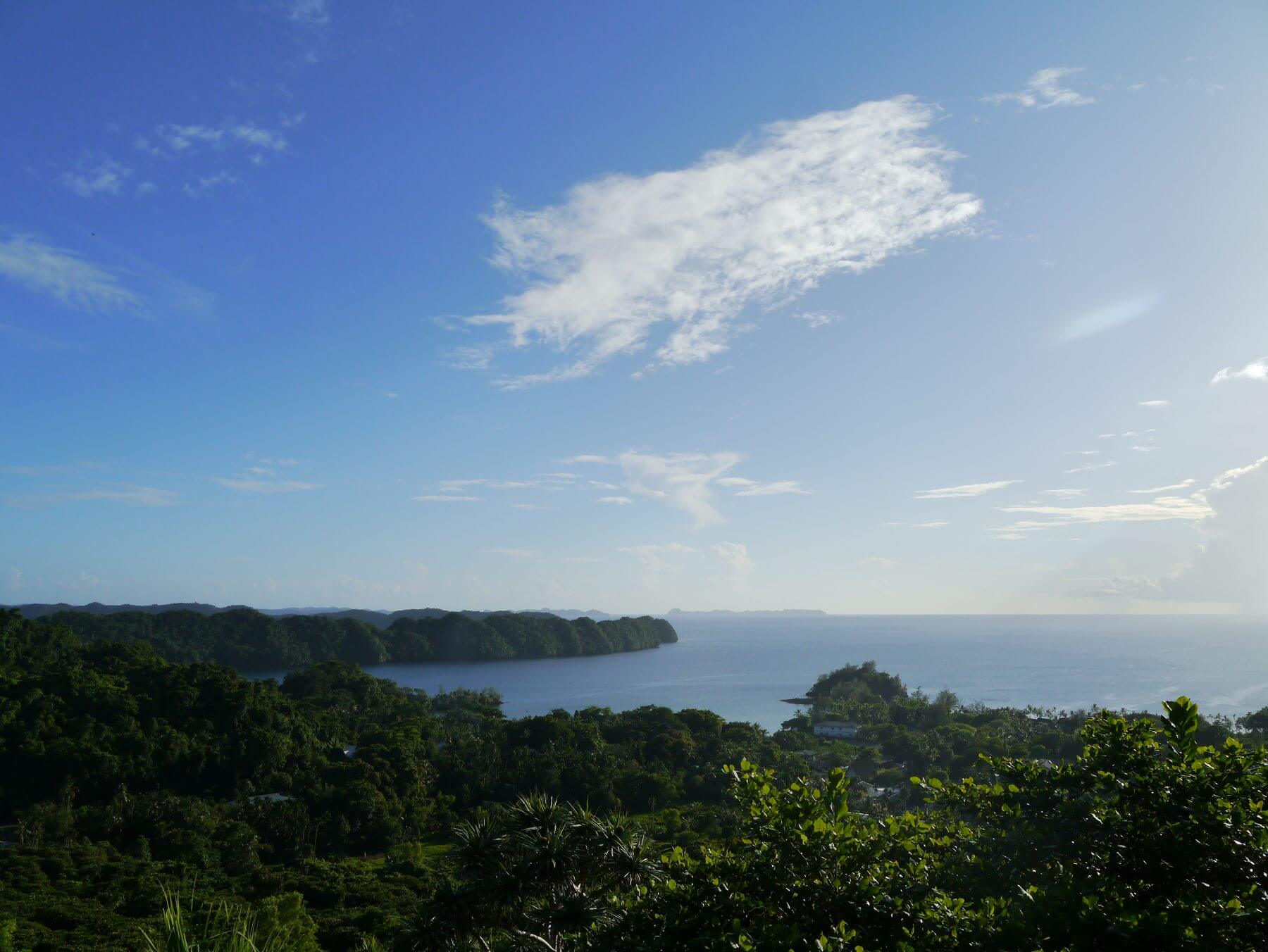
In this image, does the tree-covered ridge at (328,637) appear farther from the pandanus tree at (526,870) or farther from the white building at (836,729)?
the pandanus tree at (526,870)

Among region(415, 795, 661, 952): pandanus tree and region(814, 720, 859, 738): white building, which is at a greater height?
region(415, 795, 661, 952): pandanus tree

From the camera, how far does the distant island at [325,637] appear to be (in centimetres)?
7481

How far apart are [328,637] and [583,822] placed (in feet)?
274

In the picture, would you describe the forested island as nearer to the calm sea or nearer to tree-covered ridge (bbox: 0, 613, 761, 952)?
A: tree-covered ridge (bbox: 0, 613, 761, 952)

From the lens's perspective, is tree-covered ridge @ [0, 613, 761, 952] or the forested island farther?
tree-covered ridge @ [0, 613, 761, 952]

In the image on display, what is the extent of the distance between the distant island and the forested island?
1216 inches

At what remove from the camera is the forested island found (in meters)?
3.73

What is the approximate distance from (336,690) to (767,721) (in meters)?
31.2

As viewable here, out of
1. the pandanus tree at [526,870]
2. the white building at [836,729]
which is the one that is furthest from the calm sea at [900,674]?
the pandanus tree at [526,870]

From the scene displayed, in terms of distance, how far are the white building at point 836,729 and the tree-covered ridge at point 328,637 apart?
51.0m

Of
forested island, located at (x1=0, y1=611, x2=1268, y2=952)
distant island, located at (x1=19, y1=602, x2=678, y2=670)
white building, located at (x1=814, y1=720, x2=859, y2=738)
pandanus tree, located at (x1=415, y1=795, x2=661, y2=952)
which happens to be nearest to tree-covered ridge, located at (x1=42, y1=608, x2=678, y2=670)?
distant island, located at (x1=19, y1=602, x2=678, y2=670)

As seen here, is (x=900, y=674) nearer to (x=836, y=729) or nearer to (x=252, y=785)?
(x=836, y=729)

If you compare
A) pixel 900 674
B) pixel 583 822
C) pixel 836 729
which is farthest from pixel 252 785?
pixel 900 674

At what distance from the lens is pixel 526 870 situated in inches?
376
